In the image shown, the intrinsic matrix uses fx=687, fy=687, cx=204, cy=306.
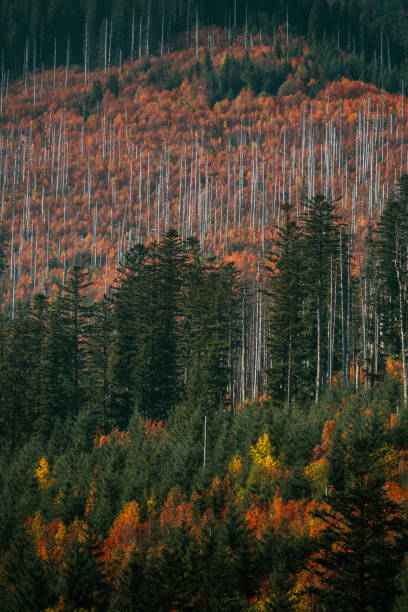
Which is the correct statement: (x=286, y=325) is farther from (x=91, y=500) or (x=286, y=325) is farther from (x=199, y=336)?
(x=91, y=500)

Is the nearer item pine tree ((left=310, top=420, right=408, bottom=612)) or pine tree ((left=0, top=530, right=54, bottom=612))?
pine tree ((left=310, top=420, right=408, bottom=612))

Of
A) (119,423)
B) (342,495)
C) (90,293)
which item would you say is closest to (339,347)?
(119,423)

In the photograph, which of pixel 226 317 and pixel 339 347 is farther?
pixel 339 347

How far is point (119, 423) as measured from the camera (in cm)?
5138

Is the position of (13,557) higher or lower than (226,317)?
lower

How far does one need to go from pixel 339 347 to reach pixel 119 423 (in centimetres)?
1804

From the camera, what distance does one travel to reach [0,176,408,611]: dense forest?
20.3 meters

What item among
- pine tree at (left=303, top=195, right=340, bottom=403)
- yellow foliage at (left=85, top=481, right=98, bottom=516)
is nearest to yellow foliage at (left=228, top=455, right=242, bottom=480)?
yellow foliage at (left=85, top=481, right=98, bottom=516)

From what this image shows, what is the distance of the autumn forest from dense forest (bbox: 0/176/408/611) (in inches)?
4.7

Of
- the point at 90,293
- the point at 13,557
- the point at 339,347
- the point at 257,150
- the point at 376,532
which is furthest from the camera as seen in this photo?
the point at 257,150

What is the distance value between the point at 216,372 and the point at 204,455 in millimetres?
12769

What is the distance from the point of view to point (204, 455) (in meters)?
34.0

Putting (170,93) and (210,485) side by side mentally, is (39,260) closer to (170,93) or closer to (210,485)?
(170,93)

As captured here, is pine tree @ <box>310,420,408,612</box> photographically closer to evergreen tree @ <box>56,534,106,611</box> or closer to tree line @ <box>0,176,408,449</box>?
evergreen tree @ <box>56,534,106,611</box>
